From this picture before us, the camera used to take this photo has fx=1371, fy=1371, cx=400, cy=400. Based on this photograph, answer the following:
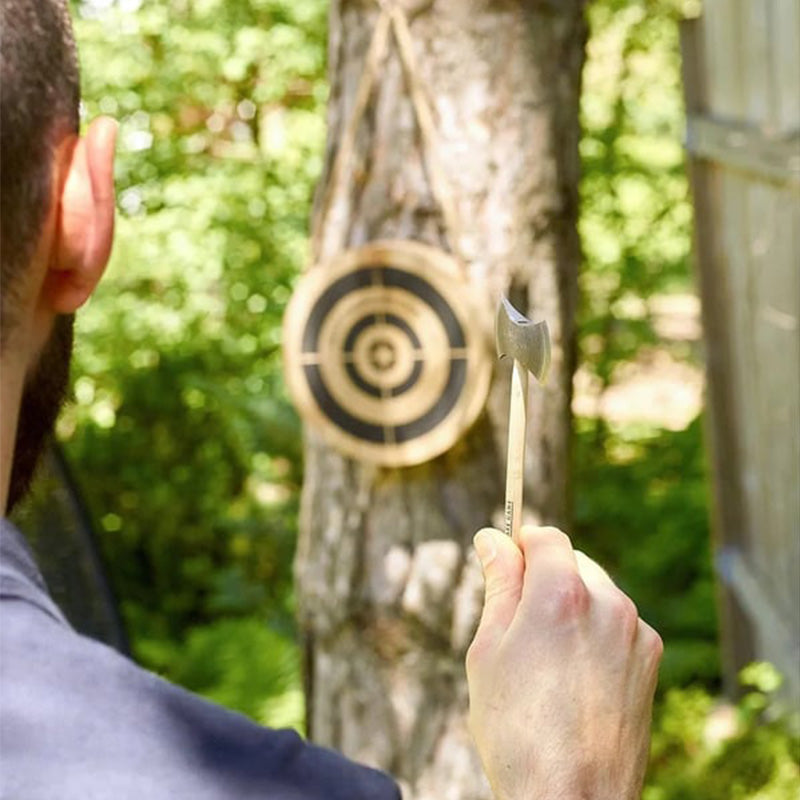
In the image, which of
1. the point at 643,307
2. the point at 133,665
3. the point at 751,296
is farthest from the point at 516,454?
the point at 643,307

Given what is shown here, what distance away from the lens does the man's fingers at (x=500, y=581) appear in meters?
0.97

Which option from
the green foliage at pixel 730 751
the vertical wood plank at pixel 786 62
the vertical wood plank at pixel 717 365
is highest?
the vertical wood plank at pixel 786 62

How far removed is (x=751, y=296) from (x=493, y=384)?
182 centimetres

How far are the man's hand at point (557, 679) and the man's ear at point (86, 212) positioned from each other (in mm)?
365

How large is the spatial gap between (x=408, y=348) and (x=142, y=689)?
2.01 meters

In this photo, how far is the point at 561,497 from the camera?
3.19 meters

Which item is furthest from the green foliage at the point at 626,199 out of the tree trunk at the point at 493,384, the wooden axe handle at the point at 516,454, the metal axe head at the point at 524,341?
the wooden axe handle at the point at 516,454

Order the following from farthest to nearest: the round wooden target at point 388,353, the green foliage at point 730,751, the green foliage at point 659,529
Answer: the green foliage at point 659,529
the green foliage at point 730,751
the round wooden target at point 388,353

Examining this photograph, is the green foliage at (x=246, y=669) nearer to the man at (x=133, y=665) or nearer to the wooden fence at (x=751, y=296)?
the wooden fence at (x=751, y=296)

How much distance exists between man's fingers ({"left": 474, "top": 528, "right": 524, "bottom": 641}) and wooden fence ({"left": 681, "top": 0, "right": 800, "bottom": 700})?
261cm

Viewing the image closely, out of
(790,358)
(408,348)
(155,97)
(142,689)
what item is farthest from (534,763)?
(155,97)

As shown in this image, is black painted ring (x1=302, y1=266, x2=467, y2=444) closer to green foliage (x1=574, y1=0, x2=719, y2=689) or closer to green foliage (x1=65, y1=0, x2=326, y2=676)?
green foliage (x1=65, y1=0, x2=326, y2=676)

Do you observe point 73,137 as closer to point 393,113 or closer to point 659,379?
point 393,113

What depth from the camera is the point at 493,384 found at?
2969mm
